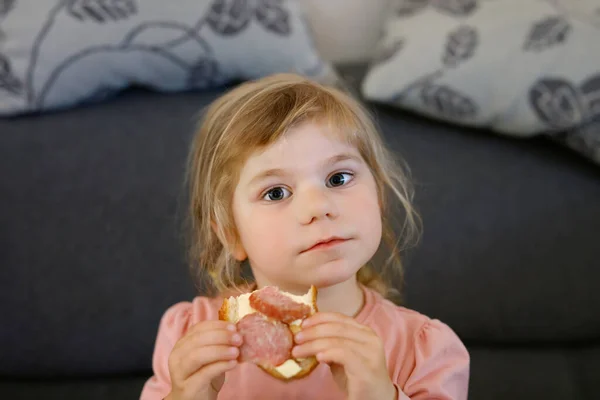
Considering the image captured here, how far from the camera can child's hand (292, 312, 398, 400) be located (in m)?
0.77

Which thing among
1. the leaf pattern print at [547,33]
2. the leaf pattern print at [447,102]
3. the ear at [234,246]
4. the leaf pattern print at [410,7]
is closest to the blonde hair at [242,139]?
the ear at [234,246]

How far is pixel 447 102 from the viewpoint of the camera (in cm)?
167

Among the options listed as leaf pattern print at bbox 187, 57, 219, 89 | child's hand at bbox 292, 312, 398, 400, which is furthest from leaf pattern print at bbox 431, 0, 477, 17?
child's hand at bbox 292, 312, 398, 400

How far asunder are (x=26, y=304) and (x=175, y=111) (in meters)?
0.59

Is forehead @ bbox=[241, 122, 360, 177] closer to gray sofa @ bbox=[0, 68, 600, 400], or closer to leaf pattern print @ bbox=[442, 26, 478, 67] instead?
gray sofa @ bbox=[0, 68, 600, 400]

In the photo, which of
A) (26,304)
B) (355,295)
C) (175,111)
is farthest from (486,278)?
(26,304)

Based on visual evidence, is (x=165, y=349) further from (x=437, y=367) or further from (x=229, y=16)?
(x=229, y=16)

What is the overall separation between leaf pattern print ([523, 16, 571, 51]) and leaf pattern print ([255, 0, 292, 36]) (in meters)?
0.61

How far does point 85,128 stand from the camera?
167 cm

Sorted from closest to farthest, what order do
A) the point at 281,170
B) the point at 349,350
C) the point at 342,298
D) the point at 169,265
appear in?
the point at 349,350 → the point at 281,170 → the point at 342,298 → the point at 169,265

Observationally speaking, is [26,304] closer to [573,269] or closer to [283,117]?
[283,117]

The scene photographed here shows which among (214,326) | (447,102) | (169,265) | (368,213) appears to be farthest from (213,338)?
(447,102)

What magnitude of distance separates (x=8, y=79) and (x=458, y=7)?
3.80ft

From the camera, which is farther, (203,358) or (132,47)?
(132,47)
